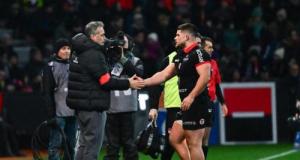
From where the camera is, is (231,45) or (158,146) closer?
(158,146)

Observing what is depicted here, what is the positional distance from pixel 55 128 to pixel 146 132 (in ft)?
4.79

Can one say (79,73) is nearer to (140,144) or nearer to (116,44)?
(116,44)

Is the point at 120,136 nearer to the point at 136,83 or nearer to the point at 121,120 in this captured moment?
the point at 121,120

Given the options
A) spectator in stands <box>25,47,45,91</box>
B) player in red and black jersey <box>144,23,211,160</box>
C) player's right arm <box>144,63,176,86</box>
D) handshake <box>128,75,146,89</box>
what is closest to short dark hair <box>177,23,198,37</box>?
player in red and black jersey <box>144,23,211,160</box>

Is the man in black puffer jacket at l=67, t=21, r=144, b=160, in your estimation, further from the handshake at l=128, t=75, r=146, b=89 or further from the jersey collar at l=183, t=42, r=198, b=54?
the jersey collar at l=183, t=42, r=198, b=54

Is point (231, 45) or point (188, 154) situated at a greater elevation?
point (231, 45)

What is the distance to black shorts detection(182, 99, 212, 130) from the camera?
1430cm

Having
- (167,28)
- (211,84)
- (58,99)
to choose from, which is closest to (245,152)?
(211,84)

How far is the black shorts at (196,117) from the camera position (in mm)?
14297

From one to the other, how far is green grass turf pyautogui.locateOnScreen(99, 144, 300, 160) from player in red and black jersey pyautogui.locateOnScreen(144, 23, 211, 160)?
15.6 feet

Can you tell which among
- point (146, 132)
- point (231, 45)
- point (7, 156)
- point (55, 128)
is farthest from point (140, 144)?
point (231, 45)

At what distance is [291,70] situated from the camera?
23203 mm

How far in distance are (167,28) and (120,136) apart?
32.6 ft

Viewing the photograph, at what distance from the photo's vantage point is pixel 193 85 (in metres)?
14.4
